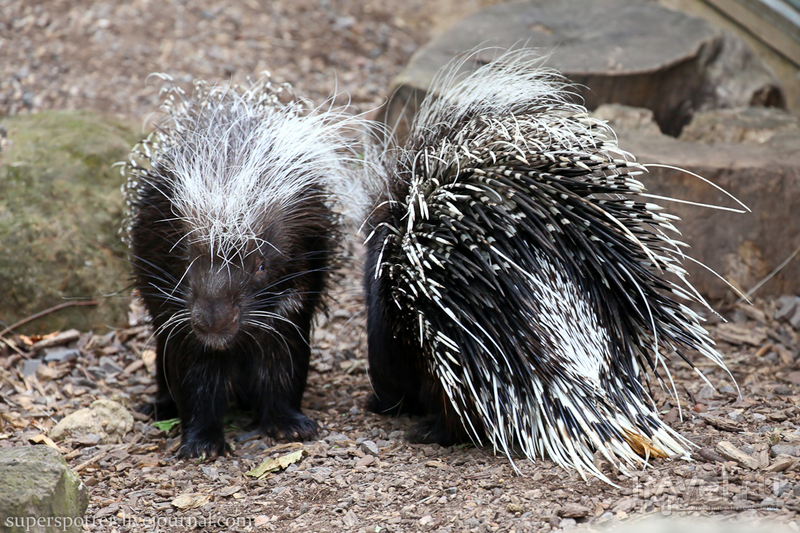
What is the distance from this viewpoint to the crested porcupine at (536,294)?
8.62ft

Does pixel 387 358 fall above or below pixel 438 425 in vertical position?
above

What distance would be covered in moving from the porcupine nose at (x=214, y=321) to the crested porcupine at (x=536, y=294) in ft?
1.96

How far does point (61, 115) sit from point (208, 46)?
8.14 ft

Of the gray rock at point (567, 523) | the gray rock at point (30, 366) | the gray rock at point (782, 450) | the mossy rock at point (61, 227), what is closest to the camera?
the gray rock at point (567, 523)

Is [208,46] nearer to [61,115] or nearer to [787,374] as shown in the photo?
[61,115]

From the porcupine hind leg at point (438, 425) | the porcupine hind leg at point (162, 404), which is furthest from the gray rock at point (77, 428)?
the porcupine hind leg at point (438, 425)

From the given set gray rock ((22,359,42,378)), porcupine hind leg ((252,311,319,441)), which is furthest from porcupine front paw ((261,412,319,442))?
gray rock ((22,359,42,378))

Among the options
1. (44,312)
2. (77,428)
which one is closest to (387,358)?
(77,428)

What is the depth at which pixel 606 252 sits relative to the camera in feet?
8.88

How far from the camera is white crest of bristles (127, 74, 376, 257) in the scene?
9.43 ft

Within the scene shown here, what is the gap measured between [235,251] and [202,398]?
0.69 meters

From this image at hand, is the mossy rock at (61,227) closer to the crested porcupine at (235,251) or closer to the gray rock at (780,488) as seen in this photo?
the crested porcupine at (235,251)

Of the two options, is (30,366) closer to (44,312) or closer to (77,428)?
(44,312)

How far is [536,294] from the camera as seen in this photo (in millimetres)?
2623
